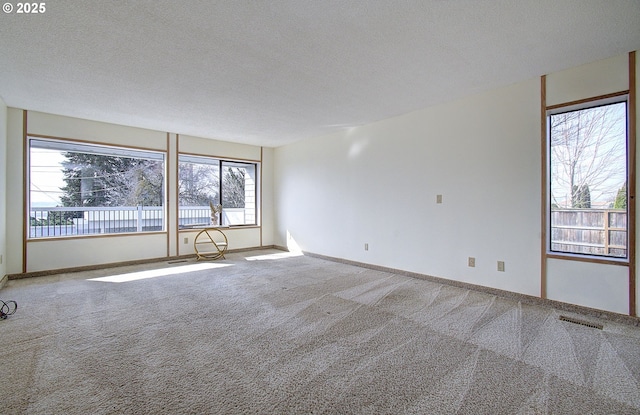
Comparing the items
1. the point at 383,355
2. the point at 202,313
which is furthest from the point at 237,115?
the point at 383,355

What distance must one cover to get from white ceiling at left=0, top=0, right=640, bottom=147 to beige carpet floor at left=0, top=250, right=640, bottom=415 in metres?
2.48

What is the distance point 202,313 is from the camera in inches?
113

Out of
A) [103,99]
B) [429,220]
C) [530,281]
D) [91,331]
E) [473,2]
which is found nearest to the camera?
[473,2]

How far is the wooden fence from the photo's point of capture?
9.36ft

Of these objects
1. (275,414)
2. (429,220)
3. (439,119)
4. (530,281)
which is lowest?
(275,414)

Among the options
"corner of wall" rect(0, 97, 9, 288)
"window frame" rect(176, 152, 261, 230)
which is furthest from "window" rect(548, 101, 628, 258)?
"corner of wall" rect(0, 97, 9, 288)

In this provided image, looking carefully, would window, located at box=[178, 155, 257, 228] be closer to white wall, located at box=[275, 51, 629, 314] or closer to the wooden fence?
white wall, located at box=[275, 51, 629, 314]

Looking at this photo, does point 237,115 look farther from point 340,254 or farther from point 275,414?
point 275,414

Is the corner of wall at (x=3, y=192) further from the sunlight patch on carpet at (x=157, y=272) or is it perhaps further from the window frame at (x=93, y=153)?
the sunlight patch on carpet at (x=157, y=272)

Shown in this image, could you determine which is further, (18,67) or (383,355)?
(18,67)

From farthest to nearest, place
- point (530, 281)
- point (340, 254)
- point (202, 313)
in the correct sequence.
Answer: point (340, 254)
point (530, 281)
point (202, 313)

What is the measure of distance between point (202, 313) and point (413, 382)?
6.81 ft

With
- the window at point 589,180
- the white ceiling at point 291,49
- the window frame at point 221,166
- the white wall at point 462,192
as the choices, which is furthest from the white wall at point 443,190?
the window frame at point 221,166

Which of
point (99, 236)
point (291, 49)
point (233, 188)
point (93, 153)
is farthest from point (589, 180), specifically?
point (93, 153)
